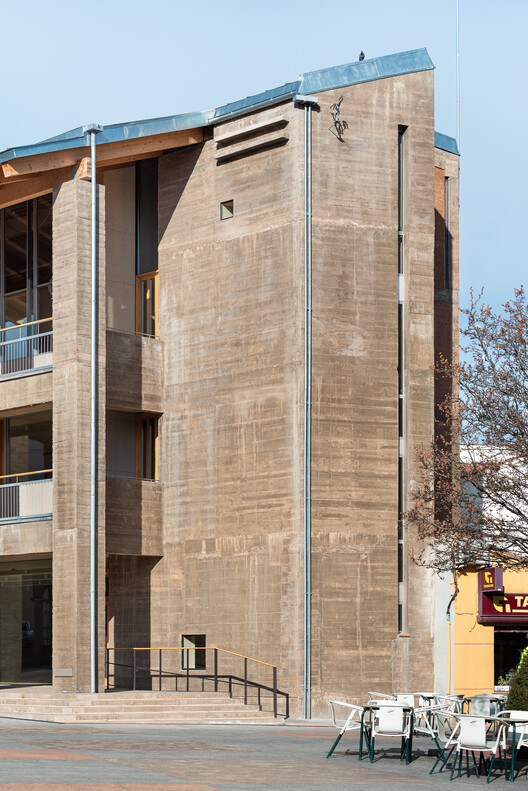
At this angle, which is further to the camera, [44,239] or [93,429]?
[44,239]

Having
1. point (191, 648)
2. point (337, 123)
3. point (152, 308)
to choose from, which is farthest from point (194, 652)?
point (337, 123)

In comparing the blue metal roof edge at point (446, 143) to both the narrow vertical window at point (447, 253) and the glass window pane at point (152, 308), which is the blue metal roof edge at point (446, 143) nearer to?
the narrow vertical window at point (447, 253)

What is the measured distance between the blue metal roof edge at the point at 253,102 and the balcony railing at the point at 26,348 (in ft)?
14.8

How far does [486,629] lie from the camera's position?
29.4 meters

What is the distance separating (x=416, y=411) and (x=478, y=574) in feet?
13.9

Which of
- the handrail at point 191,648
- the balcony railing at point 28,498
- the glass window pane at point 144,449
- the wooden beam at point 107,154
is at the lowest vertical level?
the handrail at point 191,648

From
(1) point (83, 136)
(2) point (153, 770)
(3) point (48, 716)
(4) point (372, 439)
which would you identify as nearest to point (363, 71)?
(1) point (83, 136)

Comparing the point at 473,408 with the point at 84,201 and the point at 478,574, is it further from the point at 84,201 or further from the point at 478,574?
the point at 84,201

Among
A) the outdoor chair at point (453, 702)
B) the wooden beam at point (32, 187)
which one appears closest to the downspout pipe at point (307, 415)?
the wooden beam at point (32, 187)

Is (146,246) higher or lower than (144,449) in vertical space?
higher

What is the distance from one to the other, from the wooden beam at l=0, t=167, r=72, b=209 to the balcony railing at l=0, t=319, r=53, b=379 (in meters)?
3.03

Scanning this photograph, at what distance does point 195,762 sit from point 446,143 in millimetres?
22582

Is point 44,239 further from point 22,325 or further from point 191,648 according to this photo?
point 191,648

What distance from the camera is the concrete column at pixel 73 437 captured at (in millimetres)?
26938
